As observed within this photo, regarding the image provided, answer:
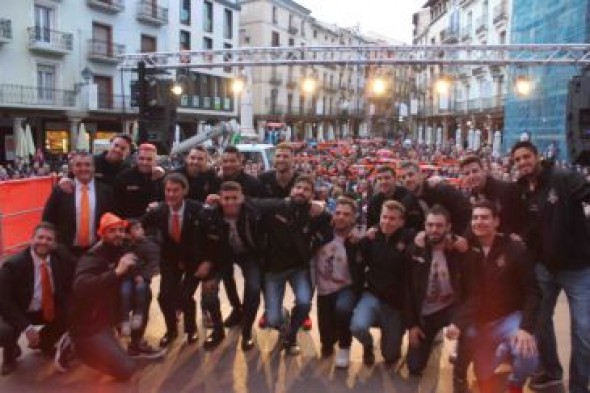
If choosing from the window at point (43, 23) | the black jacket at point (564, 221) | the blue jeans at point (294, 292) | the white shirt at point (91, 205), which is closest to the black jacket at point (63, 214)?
the white shirt at point (91, 205)

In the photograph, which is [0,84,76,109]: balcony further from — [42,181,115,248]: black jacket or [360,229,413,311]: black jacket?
[360,229,413,311]: black jacket

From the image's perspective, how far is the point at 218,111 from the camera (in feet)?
121

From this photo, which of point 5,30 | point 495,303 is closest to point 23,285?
point 495,303

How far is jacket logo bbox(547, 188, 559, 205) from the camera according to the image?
3.96m

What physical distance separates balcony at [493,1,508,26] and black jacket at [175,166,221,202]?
3024 centimetres

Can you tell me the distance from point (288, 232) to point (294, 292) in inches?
21.3

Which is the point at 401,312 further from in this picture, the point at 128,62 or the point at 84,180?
the point at 128,62

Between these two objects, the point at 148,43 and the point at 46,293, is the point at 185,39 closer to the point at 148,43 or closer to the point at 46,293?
the point at 148,43

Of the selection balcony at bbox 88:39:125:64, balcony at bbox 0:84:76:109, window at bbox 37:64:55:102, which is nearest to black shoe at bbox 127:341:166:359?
balcony at bbox 0:84:76:109

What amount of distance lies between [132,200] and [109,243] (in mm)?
1154

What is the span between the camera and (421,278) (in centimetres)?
449

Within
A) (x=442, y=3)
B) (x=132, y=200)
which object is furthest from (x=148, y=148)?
(x=442, y=3)

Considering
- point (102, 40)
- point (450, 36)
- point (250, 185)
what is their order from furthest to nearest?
point (450, 36), point (102, 40), point (250, 185)

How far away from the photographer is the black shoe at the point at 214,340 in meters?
5.03
